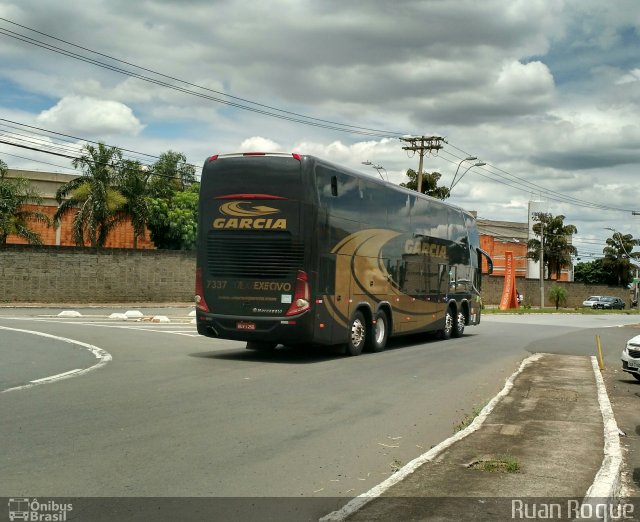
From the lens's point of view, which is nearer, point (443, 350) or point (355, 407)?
point (355, 407)

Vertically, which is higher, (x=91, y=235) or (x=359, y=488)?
(x=91, y=235)

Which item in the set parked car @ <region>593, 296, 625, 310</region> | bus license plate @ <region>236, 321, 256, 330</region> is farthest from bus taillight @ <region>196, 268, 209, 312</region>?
parked car @ <region>593, 296, 625, 310</region>

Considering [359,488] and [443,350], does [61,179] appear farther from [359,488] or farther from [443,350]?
[359,488]

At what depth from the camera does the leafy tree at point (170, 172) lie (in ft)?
183

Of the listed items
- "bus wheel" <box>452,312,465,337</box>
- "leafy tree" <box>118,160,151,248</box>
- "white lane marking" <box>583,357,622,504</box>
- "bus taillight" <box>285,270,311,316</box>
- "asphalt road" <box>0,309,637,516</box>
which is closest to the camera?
"white lane marking" <box>583,357,622,504</box>

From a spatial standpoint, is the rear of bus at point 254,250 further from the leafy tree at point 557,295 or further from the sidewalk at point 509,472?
the leafy tree at point 557,295

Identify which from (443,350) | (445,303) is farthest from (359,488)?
(445,303)

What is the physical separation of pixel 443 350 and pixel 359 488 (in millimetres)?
14432

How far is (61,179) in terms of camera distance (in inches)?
2680

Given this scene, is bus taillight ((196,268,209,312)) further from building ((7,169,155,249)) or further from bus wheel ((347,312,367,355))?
building ((7,169,155,249))

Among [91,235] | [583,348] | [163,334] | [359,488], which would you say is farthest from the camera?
[91,235]

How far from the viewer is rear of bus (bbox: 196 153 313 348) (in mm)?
15586

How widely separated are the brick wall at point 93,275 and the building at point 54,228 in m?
9.69

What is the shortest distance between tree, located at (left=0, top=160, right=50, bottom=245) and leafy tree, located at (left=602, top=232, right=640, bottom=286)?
250 ft
